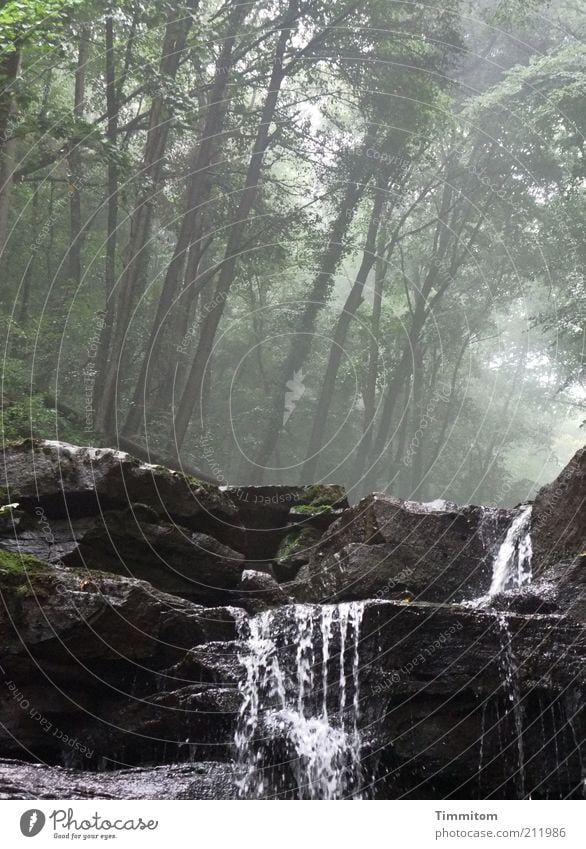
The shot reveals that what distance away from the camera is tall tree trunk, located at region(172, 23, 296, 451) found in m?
23.4

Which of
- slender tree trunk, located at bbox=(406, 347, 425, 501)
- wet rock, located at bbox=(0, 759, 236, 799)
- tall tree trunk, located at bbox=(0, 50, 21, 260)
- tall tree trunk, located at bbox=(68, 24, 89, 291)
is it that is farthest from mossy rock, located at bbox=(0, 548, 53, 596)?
slender tree trunk, located at bbox=(406, 347, 425, 501)

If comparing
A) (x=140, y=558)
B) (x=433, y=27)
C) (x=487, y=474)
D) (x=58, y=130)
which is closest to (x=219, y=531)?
(x=140, y=558)

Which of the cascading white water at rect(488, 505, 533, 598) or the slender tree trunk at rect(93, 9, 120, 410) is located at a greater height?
the slender tree trunk at rect(93, 9, 120, 410)

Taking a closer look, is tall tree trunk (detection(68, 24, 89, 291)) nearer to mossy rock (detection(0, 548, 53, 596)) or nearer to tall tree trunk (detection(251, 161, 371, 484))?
tall tree trunk (detection(251, 161, 371, 484))

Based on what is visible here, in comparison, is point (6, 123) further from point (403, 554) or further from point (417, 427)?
point (417, 427)

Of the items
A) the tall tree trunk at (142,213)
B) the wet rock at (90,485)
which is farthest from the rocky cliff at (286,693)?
the tall tree trunk at (142,213)

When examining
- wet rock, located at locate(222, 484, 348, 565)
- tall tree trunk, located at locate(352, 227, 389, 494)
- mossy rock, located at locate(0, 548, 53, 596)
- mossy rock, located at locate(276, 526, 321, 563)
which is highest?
tall tree trunk, located at locate(352, 227, 389, 494)

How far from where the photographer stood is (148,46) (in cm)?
2402

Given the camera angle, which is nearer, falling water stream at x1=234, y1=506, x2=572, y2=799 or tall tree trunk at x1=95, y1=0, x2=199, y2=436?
falling water stream at x1=234, y1=506, x2=572, y2=799

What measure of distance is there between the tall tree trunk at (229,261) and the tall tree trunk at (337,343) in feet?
18.6

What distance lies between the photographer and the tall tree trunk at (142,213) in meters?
21.3

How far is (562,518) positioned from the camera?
482 inches

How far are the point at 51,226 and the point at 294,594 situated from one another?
2140 centimetres

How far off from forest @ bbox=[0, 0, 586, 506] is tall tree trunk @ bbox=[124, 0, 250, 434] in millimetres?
120
